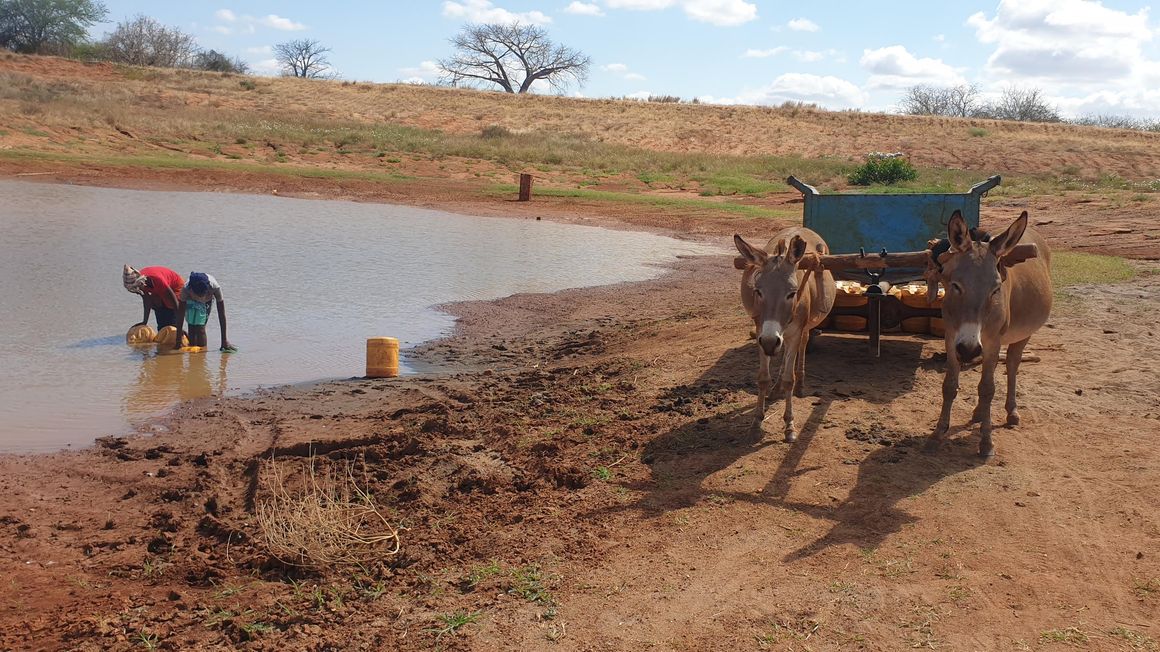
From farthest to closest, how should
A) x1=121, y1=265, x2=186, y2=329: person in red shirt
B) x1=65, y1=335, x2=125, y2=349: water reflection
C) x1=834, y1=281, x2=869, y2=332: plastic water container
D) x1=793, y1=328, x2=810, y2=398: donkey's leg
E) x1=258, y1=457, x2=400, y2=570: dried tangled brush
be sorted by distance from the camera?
x1=121, y1=265, x2=186, y2=329: person in red shirt → x1=65, y1=335, x2=125, y2=349: water reflection → x1=834, y1=281, x2=869, y2=332: plastic water container → x1=793, y1=328, x2=810, y2=398: donkey's leg → x1=258, y1=457, x2=400, y2=570: dried tangled brush

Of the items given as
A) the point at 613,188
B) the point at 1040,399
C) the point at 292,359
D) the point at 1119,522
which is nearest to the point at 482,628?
the point at 1119,522

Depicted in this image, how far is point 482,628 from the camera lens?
462cm

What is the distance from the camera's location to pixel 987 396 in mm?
6816

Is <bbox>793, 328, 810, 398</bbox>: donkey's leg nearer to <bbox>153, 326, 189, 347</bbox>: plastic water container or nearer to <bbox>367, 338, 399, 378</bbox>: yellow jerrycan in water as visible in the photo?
<bbox>367, 338, 399, 378</bbox>: yellow jerrycan in water

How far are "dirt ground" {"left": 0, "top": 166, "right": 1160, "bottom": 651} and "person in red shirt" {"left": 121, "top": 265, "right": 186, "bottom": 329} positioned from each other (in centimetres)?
285

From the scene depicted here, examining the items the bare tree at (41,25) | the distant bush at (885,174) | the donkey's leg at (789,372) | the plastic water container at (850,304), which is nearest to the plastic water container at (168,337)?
the donkey's leg at (789,372)

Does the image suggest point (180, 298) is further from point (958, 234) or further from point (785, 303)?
point (958, 234)

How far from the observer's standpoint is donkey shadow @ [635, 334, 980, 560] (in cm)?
596

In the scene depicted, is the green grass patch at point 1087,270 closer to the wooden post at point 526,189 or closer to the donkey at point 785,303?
the donkey at point 785,303

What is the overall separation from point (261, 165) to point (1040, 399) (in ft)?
98.1

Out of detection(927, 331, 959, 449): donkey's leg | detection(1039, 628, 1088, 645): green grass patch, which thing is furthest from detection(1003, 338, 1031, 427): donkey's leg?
detection(1039, 628, 1088, 645): green grass patch

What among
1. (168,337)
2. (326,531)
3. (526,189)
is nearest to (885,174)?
(526,189)

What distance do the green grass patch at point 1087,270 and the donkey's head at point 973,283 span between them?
7311 millimetres

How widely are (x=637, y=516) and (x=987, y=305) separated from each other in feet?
8.70
